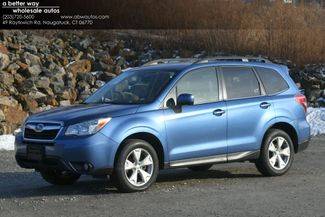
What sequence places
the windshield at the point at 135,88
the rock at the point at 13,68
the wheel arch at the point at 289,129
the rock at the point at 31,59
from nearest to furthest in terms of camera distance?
1. the windshield at the point at 135,88
2. the wheel arch at the point at 289,129
3. the rock at the point at 13,68
4. the rock at the point at 31,59

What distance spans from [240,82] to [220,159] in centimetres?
129

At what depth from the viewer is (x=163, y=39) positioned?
32.0 meters

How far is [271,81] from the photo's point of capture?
1109 centimetres

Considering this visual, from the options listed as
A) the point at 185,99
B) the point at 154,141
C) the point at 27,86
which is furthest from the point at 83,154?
the point at 27,86

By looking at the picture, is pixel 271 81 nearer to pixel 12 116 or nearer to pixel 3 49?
pixel 12 116

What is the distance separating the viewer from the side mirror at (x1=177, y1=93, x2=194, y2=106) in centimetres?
965

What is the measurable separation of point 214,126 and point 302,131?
1.83 m

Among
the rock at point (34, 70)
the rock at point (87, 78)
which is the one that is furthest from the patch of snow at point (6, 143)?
the rock at point (87, 78)

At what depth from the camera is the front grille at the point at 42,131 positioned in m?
9.14

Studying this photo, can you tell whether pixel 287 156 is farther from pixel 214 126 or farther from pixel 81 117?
pixel 81 117

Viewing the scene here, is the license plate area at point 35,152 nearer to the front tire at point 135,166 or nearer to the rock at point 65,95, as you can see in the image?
the front tire at point 135,166

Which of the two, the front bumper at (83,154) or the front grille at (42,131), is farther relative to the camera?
the front grille at (42,131)

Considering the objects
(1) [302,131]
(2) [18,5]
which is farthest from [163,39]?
(1) [302,131]

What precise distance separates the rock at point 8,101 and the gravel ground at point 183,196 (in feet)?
28.4
